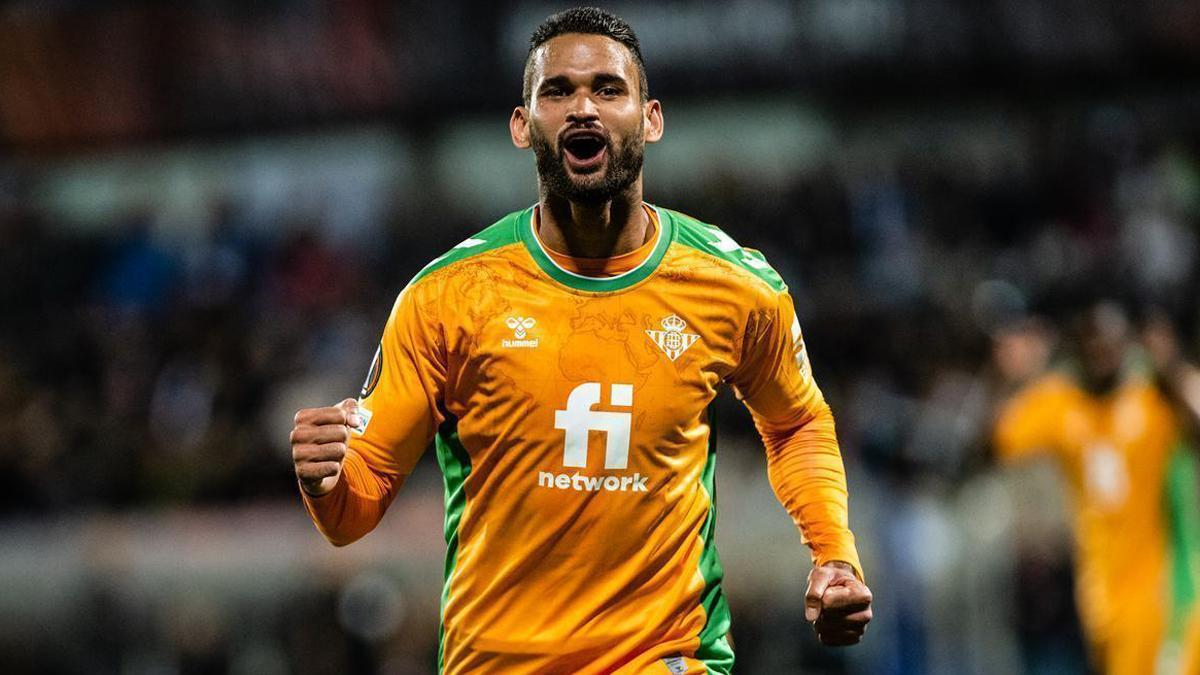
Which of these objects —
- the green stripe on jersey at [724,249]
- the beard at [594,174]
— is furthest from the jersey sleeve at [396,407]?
the green stripe on jersey at [724,249]

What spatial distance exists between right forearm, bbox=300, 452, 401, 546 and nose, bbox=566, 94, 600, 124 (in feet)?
3.16

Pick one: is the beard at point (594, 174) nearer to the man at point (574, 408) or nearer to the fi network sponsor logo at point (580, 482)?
the man at point (574, 408)

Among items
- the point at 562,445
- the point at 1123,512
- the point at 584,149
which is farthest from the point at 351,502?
the point at 1123,512

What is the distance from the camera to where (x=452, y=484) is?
3975 mm

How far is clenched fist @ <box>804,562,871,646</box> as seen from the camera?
364 centimetres

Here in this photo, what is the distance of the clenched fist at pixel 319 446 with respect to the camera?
349 centimetres

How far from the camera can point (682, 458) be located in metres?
3.93

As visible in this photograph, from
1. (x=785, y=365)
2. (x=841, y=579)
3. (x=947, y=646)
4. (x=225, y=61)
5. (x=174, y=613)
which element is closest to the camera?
(x=841, y=579)

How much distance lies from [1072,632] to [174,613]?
5805 millimetres

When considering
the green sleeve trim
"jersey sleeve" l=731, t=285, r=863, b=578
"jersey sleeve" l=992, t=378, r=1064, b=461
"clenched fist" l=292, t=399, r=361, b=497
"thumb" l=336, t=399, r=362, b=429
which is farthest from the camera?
"jersey sleeve" l=992, t=378, r=1064, b=461

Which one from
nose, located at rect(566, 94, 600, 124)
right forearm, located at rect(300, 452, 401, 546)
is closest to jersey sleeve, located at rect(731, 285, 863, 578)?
nose, located at rect(566, 94, 600, 124)

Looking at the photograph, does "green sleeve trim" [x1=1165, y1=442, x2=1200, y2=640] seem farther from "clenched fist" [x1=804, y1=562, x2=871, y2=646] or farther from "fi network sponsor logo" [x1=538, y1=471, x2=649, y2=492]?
"fi network sponsor logo" [x1=538, y1=471, x2=649, y2=492]

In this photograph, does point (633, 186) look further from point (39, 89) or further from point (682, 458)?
point (39, 89)

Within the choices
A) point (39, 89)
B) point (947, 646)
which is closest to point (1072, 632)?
point (947, 646)
